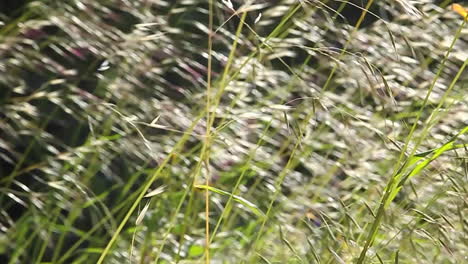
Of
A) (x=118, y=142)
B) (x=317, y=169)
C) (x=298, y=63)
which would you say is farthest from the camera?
(x=298, y=63)

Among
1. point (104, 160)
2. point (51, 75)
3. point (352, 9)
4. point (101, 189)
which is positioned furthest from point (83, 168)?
point (352, 9)

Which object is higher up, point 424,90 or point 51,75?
point 424,90

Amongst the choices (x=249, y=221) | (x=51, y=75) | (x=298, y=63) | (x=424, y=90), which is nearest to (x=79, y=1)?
(x=51, y=75)

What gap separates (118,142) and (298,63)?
1.45 m

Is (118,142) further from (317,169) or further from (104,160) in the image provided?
(317,169)

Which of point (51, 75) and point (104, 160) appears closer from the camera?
point (104, 160)

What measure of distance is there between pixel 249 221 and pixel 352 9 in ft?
5.18

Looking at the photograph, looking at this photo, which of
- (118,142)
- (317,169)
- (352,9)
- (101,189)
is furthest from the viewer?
(352,9)

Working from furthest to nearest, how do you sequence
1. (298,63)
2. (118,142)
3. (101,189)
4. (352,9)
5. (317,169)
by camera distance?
(352,9)
(298,63)
(101,189)
(118,142)
(317,169)

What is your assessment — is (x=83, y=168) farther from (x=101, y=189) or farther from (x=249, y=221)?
(x=249, y=221)

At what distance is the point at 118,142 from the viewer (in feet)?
8.09

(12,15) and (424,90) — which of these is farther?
(12,15)

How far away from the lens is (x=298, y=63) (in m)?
3.80

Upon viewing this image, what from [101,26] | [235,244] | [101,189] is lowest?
[101,189]
